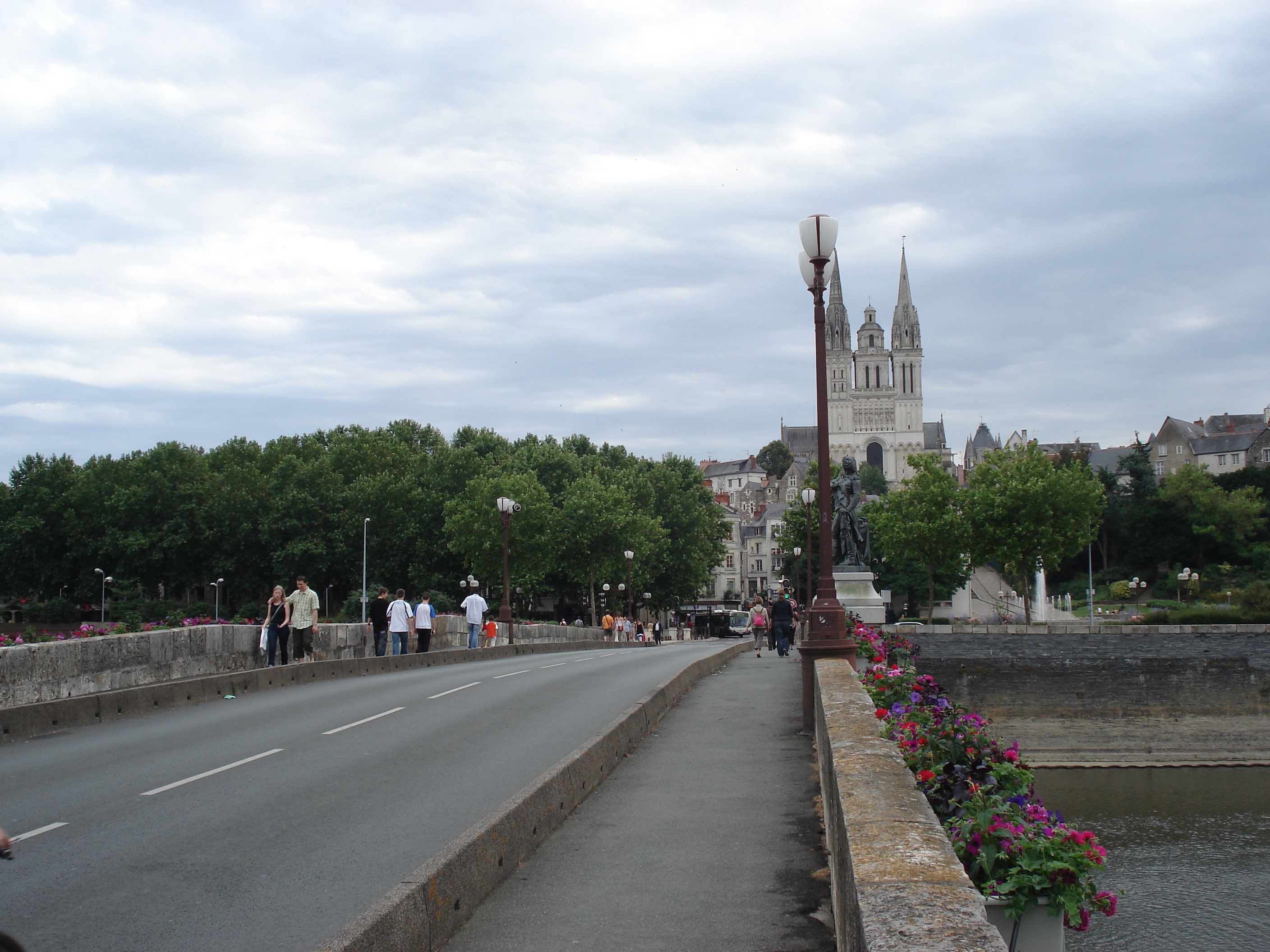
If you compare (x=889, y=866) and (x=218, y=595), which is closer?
(x=889, y=866)

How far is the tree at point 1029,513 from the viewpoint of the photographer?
66.6 meters

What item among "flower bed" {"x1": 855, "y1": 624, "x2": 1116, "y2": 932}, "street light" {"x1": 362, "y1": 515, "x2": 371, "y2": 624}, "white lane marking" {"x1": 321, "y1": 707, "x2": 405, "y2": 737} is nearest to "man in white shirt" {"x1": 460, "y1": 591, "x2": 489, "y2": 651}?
"white lane marking" {"x1": 321, "y1": 707, "x2": 405, "y2": 737}

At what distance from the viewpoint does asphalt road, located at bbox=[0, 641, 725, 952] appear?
19.6 ft

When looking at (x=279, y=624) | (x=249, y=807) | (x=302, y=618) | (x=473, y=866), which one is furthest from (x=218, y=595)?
(x=473, y=866)

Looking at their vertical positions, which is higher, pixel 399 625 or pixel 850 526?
pixel 850 526

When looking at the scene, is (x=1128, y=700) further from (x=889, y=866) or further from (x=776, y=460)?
(x=776, y=460)

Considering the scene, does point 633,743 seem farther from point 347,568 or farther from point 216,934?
point 347,568

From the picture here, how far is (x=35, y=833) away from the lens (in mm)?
7887

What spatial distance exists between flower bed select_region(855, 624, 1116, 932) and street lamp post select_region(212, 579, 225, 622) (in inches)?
3139

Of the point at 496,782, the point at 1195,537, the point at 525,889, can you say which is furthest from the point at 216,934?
the point at 1195,537

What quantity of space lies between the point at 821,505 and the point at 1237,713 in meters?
36.5

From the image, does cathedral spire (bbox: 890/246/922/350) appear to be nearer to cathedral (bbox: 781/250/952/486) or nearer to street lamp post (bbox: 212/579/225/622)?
cathedral (bbox: 781/250/952/486)

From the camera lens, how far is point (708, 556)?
89.5 meters

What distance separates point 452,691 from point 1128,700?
1354 inches
